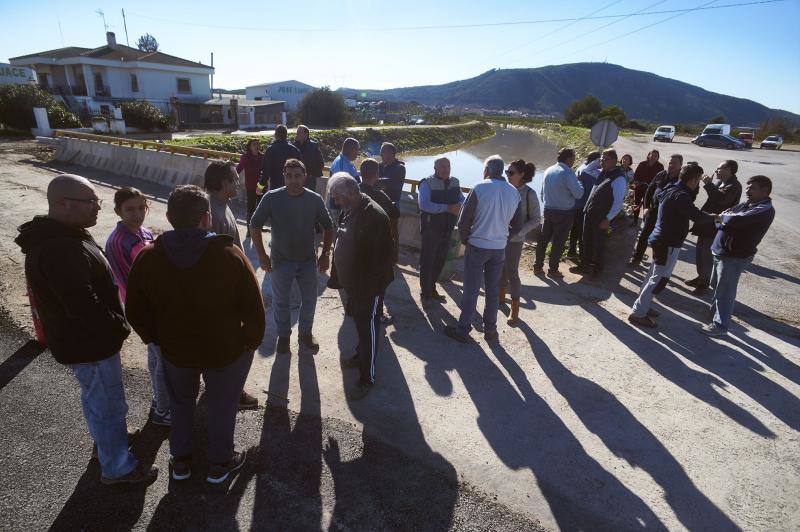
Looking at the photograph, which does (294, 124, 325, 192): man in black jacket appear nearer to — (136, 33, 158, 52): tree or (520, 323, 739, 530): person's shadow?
(520, 323, 739, 530): person's shadow

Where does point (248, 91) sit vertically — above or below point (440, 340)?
above

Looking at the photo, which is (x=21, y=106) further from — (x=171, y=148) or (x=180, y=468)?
(x=180, y=468)

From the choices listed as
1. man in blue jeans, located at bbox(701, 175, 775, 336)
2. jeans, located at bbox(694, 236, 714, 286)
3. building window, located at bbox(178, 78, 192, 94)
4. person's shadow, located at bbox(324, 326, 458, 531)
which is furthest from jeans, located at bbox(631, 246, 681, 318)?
building window, located at bbox(178, 78, 192, 94)

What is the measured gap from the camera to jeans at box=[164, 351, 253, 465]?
2490 mm

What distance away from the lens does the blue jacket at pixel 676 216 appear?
15.5 ft

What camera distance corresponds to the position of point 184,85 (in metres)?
41.9

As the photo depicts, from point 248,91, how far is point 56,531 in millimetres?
73897

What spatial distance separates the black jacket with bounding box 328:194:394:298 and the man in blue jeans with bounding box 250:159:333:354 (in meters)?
0.74

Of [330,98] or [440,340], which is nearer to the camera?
[440,340]

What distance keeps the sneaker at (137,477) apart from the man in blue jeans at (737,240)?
6.15 metres

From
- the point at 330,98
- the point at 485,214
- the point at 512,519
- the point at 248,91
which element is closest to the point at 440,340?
the point at 485,214

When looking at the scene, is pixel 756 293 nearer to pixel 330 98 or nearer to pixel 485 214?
pixel 485 214

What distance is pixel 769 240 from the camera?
8719 millimetres

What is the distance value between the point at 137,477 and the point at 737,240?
635 centimetres
